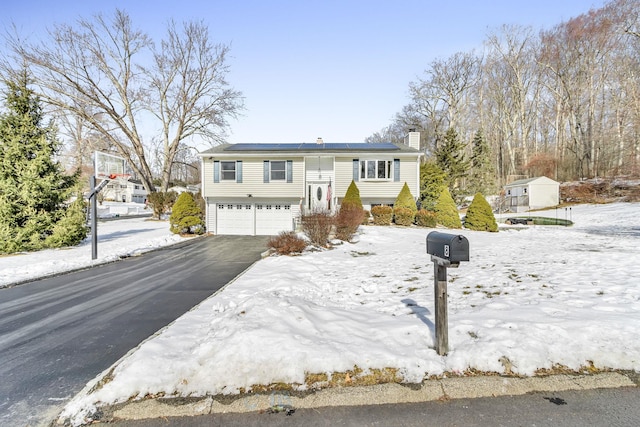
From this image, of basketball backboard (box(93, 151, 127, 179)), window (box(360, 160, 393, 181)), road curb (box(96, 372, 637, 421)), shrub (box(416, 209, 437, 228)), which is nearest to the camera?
road curb (box(96, 372, 637, 421))

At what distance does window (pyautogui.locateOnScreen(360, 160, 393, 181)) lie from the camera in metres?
18.2

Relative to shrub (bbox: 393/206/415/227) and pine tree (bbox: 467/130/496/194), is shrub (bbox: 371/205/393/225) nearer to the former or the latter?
shrub (bbox: 393/206/415/227)

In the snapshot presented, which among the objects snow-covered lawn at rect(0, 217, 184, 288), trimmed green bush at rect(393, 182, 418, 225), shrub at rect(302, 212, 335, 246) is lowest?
snow-covered lawn at rect(0, 217, 184, 288)

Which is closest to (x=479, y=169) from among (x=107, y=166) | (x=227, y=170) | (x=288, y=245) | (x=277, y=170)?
(x=277, y=170)

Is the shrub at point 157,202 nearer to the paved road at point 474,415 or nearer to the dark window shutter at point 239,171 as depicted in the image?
the dark window shutter at point 239,171

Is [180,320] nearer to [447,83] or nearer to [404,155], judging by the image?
[404,155]

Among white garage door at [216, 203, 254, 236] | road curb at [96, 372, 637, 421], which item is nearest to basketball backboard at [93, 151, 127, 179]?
white garage door at [216, 203, 254, 236]

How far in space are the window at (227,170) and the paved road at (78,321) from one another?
9737 millimetres

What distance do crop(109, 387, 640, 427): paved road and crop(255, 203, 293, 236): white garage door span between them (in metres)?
16.4

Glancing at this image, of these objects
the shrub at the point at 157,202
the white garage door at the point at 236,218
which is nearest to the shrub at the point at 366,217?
the white garage door at the point at 236,218

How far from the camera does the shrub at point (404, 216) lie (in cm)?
1650

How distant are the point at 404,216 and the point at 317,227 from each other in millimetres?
7897

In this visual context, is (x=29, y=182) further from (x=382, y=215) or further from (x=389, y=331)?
(x=382, y=215)

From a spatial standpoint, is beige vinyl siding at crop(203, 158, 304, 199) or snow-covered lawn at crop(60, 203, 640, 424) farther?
beige vinyl siding at crop(203, 158, 304, 199)
